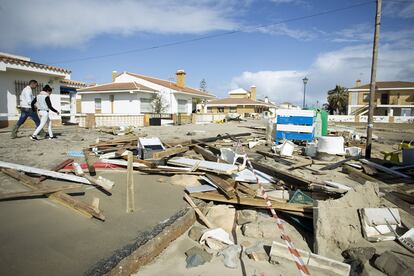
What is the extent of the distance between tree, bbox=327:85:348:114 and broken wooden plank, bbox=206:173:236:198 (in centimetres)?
5781

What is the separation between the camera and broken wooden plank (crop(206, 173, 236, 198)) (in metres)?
4.74

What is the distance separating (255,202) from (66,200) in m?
3.18

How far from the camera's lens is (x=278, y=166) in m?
8.16

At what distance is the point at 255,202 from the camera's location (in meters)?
4.57

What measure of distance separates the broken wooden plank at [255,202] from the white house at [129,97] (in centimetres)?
2116

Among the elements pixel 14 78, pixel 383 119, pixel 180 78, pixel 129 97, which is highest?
pixel 180 78

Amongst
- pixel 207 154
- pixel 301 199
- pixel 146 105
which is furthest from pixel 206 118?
pixel 301 199

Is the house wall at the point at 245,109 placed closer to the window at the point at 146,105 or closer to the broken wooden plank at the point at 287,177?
the window at the point at 146,105

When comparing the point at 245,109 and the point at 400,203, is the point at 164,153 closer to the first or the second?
the point at 400,203

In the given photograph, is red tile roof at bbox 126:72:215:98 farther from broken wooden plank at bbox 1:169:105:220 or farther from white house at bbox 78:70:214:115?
broken wooden plank at bbox 1:169:105:220

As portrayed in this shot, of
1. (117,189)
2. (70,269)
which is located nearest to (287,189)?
(117,189)

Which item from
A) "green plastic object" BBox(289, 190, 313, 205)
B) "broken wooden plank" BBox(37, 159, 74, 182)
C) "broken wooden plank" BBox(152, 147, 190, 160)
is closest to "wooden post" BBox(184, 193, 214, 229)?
"green plastic object" BBox(289, 190, 313, 205)

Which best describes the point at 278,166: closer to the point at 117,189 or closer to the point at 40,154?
the point at 117,189

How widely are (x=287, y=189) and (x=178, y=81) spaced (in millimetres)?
30663
